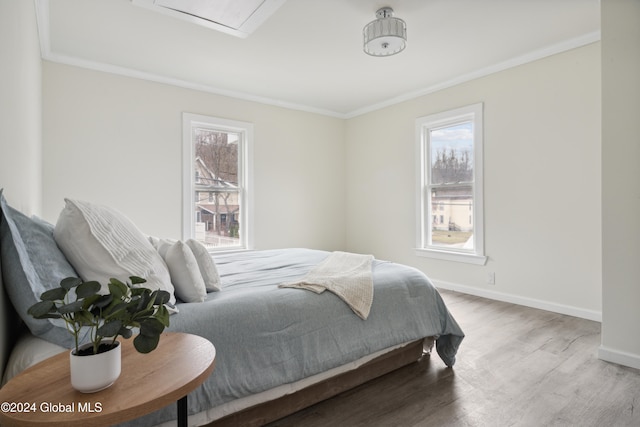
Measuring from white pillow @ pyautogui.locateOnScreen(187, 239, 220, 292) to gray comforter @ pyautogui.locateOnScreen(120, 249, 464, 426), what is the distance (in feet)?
0.17

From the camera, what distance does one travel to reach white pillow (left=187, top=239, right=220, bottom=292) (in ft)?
6.14

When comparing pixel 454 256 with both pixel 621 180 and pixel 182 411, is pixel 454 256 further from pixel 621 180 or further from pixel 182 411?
pixel 182 411

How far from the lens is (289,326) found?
1647 mm

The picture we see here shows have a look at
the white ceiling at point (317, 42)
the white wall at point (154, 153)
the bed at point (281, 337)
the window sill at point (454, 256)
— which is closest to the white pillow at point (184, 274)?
the bed at point (281, 337)

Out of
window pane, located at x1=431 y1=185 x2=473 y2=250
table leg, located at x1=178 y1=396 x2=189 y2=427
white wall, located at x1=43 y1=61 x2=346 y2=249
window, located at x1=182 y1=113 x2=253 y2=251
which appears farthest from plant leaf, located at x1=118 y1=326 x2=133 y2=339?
window pane, located at x1=431 y1=185 x2=473 y2=250

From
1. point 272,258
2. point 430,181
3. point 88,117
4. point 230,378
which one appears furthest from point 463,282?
point 88,117

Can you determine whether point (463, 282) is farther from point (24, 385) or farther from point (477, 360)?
point (24, 385)

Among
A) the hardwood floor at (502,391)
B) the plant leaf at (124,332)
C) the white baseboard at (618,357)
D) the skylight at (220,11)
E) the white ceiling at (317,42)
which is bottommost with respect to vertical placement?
the hardwood floor at (502,391)

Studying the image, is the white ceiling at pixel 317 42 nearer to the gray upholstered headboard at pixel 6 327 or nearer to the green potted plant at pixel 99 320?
the gray upholstered headboard at pixel 6 327

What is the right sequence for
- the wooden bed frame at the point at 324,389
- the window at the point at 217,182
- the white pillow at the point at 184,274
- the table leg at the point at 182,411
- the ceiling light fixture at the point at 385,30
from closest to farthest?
the table leg at the point at 182,411
the wooden bed frame at the point at 324,389
the white pillow at the point at 184,274
the ceiling light fixture at the point at 385,30
the window at the point at 217,182

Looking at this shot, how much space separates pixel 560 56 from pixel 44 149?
4951 mm

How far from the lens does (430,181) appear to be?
4.46 meters

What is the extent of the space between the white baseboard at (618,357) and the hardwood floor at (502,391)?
5 centimetres

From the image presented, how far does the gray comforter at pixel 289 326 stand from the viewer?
1.43 meters
